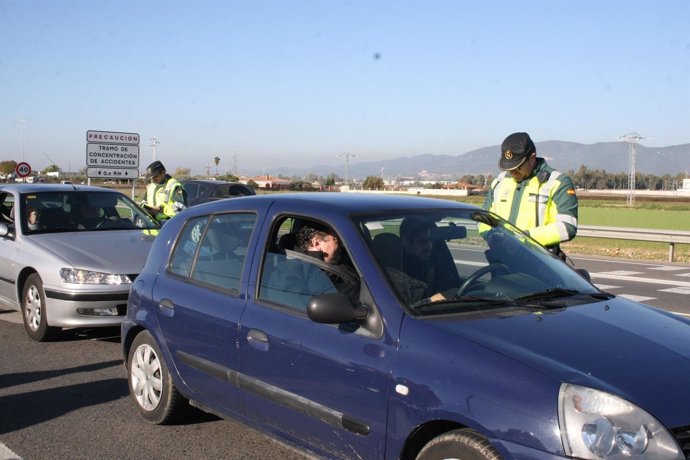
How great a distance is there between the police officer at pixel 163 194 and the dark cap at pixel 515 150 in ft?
21.0

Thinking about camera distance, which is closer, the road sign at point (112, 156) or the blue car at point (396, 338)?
the blue car at point (396, 338)

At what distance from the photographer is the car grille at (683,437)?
2.71 metres

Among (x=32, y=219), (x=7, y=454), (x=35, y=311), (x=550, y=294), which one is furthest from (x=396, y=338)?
(x=32, y=219)

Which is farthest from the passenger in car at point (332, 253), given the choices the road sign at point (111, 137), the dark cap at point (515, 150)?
the road sign at point (111, 137)

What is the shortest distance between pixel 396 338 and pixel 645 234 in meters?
17.4

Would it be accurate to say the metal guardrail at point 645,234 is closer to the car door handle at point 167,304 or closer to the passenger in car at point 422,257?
the passenger in car at point 422,257

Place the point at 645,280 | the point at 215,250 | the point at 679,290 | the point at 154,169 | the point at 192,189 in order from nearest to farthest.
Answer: the point at 215,250 → the point at 154,169 → the point at 679,290 → the point at 645,280 → the point at 192,189

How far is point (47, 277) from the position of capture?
7.38 m

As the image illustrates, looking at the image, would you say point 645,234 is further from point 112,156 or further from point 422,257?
point 422,257

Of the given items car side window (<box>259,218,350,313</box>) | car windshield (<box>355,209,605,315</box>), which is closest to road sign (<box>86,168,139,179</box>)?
car side window (<box>259,218,350,313</box>)

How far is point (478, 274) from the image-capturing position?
399 centimetres

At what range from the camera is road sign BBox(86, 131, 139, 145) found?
2028 cm

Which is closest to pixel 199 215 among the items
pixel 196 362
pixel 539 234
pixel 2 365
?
pixel 196 362

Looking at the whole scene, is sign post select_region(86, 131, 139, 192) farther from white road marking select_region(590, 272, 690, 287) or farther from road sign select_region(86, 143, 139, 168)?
white road marking select_region(590, 272, 690, 287)
